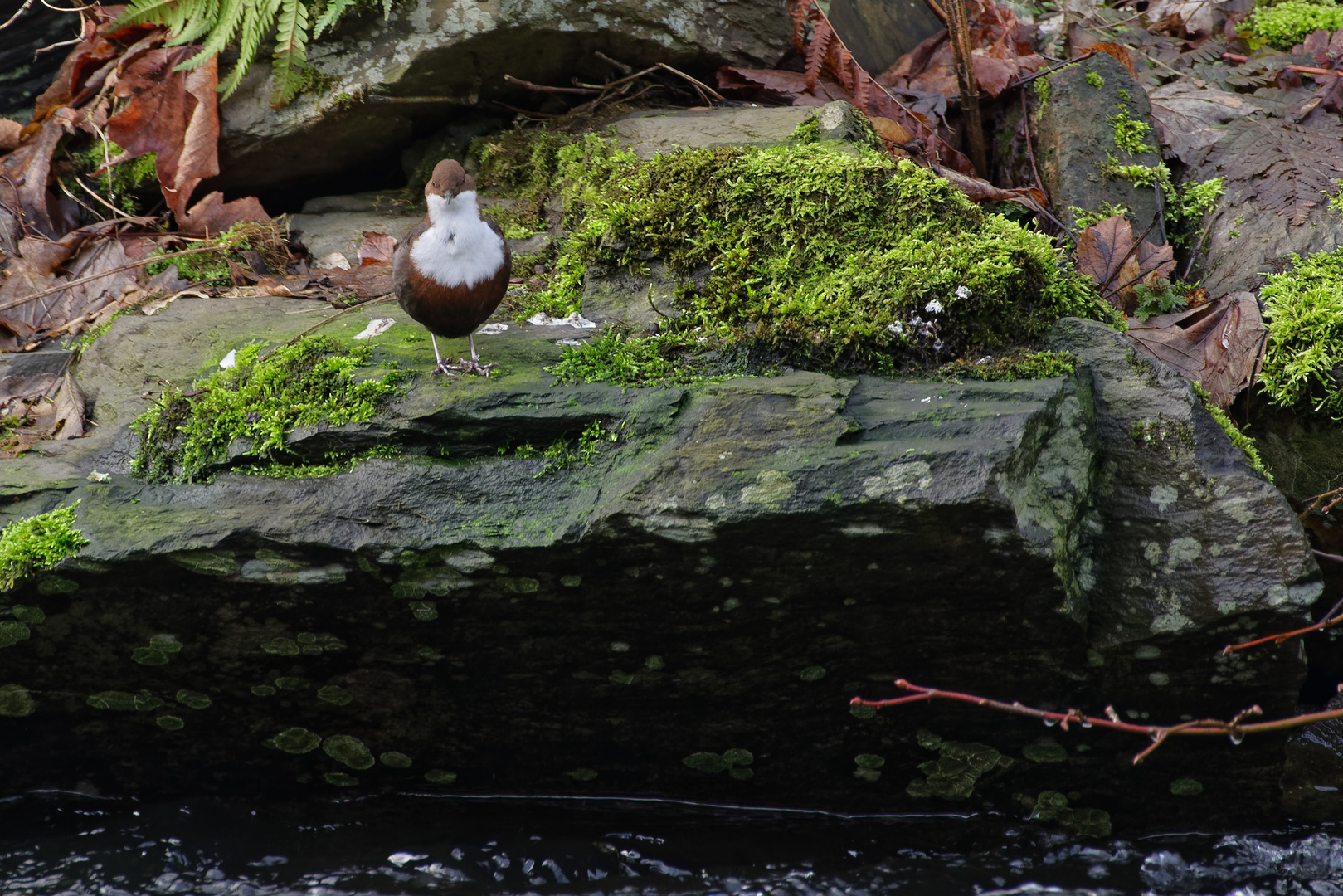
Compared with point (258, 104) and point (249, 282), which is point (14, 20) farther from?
point (249, 282)

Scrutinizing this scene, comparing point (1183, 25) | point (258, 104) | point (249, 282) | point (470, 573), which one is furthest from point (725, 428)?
point (1183, 25)

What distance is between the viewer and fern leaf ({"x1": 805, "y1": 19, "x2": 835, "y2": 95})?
4.59 m

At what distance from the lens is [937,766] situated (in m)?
3.28

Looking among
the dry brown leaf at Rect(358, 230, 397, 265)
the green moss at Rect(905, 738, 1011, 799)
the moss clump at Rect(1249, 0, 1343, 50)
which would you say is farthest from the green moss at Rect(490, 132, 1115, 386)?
the moss clump at Rect(1249, 0, 1343, 50)

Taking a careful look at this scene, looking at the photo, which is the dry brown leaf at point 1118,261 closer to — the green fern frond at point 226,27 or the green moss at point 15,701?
the green fern frond at point 226,27

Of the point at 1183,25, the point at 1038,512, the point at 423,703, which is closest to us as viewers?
the point at 1038,512

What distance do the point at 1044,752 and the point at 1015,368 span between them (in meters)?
1.29

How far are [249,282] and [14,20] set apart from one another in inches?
77.6

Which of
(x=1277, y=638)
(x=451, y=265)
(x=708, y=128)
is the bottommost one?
(x=1277, y=638)

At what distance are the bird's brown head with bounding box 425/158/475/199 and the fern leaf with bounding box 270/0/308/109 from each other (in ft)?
6.04

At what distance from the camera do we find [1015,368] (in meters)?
3.06

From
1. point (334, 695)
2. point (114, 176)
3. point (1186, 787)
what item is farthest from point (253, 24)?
point (1186, 787)

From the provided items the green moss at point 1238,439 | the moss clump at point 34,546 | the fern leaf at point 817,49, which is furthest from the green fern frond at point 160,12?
the green moss at point 1238,439

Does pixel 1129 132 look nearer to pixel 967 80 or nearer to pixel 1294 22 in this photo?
pixel 967 80
